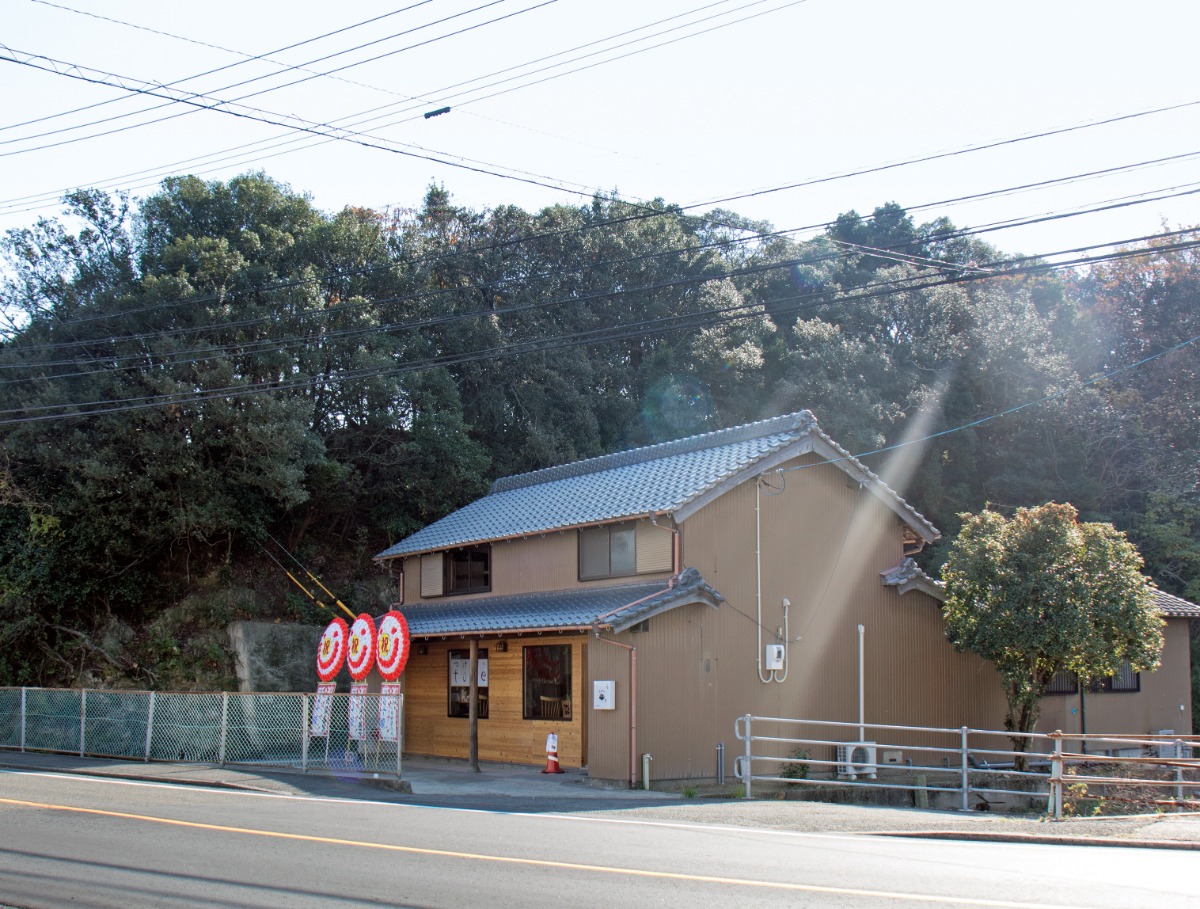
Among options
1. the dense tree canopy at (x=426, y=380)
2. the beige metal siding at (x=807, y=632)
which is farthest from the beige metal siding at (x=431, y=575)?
the beige metal siding at (x=807, y=632)

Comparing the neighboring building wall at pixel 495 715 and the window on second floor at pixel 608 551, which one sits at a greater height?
the window on second floor at pixel 608 551

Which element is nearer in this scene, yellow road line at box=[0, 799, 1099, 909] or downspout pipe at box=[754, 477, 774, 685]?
yellow road line at box=[0, 799, 1099, 909]

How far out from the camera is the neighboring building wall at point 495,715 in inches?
866

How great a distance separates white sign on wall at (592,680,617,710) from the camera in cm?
1934

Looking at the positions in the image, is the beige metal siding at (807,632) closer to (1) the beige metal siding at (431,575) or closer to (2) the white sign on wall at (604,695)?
(2) the white sign on wall at (604,695)

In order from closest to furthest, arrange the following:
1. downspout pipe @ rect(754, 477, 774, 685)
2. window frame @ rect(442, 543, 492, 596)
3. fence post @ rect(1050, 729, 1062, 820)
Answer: fence post @ rect(1050, 729, 1062, 820), downspout pipe @ rect(754, 477, 774, 685), window frame @ rect(442, 543, 492, 596)

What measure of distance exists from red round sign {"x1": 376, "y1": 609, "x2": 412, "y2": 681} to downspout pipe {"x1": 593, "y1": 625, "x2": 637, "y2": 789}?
4.07 m

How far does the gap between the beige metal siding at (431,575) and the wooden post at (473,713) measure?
454 cm

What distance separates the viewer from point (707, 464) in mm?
23141

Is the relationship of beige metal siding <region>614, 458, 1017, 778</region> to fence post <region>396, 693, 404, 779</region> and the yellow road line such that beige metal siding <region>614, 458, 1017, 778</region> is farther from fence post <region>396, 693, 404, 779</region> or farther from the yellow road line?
the yellow road line

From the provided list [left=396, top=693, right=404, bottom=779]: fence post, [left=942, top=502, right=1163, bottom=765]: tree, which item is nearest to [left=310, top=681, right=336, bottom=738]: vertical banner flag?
[left=396, top=693, right=404, bottom=779]: fence post

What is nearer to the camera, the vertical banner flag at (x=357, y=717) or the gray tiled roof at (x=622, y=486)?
A: the vertical banner flag at (x=357, y=717)

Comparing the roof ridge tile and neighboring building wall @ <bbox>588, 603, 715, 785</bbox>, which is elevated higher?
the roof ridge tile

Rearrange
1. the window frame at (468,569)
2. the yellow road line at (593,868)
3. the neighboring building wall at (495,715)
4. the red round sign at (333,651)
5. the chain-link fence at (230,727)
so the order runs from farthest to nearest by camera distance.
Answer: the window frame at (468,569), the red round sign at (333,651), the neighboring building wall at (495,715), the chain-link fence at (230,727), the yellow road line at (593,868)
